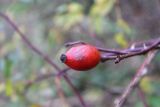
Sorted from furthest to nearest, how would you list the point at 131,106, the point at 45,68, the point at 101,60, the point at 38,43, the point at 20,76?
the point at 38,43
the point at 131,106
the point at 20,76
the point at 45,68
the point at 101,60

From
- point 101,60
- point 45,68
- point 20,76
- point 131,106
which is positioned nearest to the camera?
point 101,60

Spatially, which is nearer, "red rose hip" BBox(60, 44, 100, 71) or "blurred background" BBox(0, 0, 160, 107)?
"red rose hip" BBox(60, 44, 100, 71)

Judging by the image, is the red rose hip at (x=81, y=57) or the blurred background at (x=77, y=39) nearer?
the red rose hip at (x=81, y=57)

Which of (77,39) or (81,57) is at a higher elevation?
(77,39)

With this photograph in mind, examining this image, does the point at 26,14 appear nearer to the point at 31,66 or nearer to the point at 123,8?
the point at 31,66

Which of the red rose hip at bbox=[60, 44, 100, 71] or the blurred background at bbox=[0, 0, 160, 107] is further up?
the blurred background at bbox=[0, 0, 160, 107]

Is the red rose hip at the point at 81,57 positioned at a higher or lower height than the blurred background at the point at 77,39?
lower

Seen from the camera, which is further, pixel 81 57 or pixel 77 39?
pixel 77 39

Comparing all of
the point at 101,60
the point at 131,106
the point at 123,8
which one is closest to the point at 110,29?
the point at 123,8
